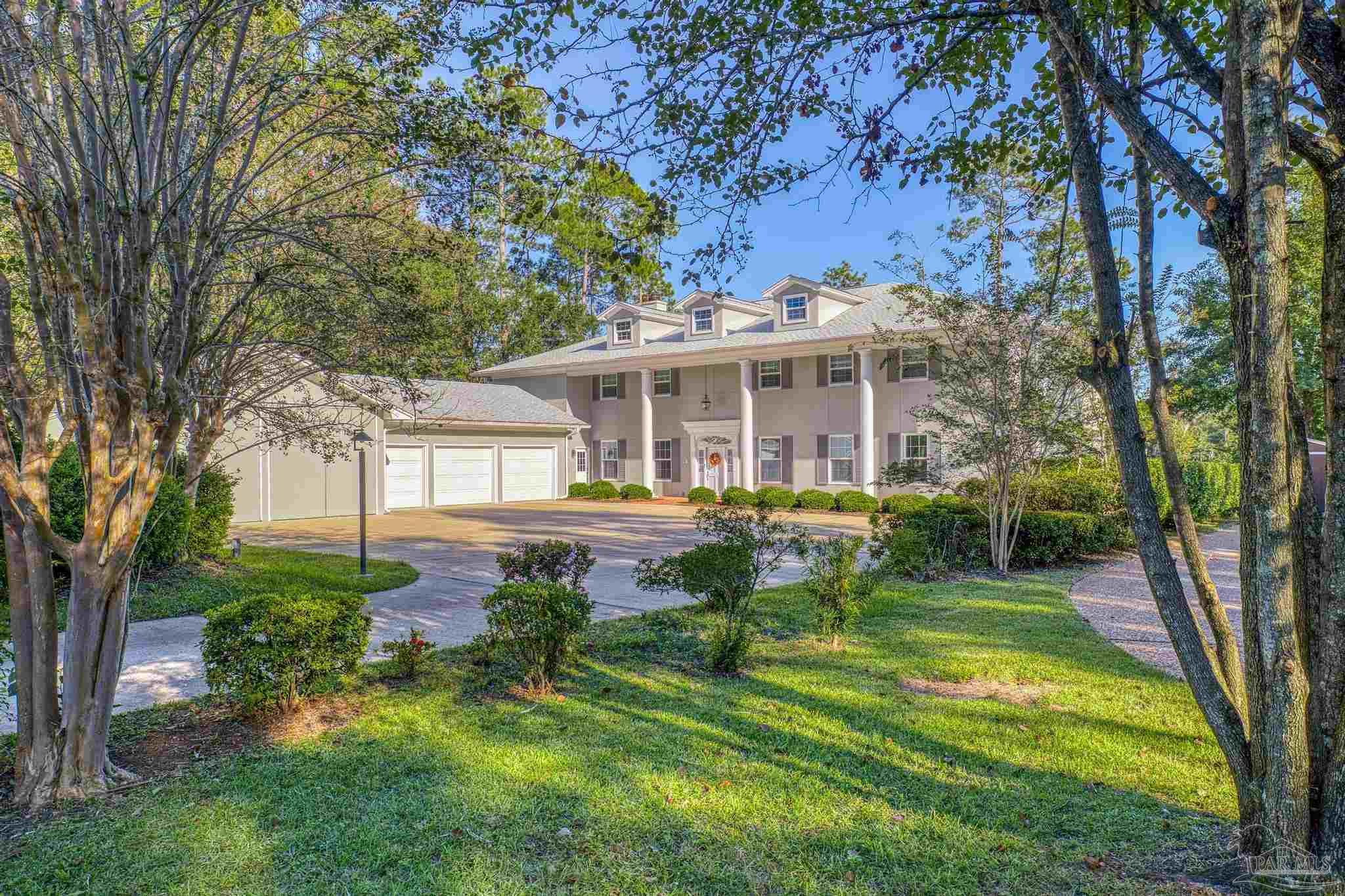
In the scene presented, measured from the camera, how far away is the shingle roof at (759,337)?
21984 millimetres

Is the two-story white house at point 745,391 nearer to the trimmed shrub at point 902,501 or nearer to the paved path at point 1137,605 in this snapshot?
the trimmed shrub at point 902,501

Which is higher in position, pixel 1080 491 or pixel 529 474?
pixel 529 474

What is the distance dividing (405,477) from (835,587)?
60.6ft

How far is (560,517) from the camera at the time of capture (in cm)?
2061

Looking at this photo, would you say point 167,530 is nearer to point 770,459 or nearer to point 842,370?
point 770,459

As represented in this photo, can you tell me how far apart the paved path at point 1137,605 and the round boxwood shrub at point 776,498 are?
9.48 m

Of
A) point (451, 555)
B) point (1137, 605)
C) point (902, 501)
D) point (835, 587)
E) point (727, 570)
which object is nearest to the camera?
point (727, 570)

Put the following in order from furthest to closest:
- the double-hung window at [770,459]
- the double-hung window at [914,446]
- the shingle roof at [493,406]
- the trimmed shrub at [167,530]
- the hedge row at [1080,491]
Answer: the double-hung window at [770,459] < the shingle roof at [493,406] < the double-hung window at [914,446] < the hedge row at [1080,491] < the trimmed shrub at [167,530]

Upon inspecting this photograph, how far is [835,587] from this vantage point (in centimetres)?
711

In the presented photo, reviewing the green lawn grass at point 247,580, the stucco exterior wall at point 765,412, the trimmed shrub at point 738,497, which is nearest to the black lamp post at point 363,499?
the green lawn grass at point 247,580

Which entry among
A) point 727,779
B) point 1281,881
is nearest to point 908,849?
point 727,779

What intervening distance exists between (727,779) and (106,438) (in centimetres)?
350

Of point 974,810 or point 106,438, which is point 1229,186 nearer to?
point 974,810

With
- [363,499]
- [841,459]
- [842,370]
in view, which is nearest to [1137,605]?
[363,499]
